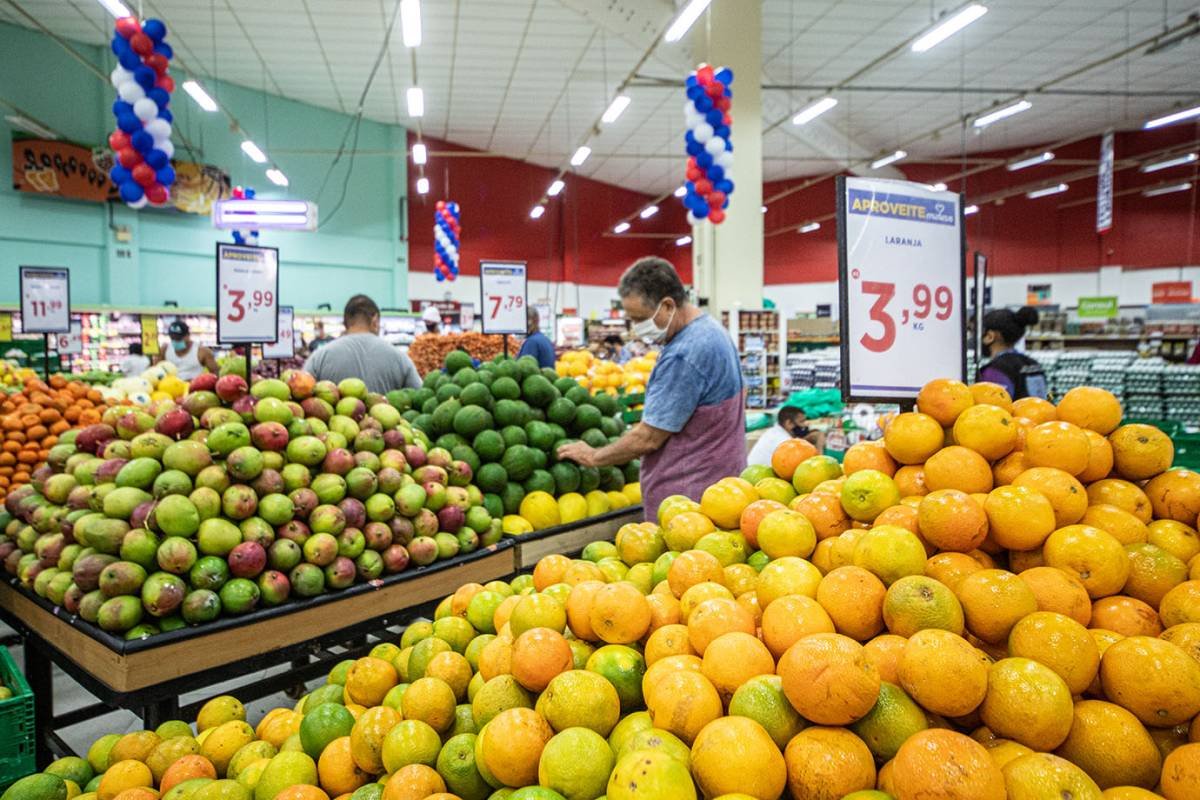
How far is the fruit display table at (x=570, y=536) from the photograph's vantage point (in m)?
3.02

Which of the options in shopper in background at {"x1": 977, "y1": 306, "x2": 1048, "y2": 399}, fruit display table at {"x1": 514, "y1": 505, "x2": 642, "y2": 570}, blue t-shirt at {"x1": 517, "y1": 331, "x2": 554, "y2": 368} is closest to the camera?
fruit display table at {"x1": 514, "y1": 505, "x2": 642, "y2": 570}

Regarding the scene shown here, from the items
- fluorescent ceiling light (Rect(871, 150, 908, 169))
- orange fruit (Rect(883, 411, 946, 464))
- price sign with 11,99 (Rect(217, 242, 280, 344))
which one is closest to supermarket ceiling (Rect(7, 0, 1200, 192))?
fluorescent ceiling light (Rect(871, 150, 908, 169))

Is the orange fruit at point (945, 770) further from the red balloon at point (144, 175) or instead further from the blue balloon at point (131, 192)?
the red balloon at point (144, 175)

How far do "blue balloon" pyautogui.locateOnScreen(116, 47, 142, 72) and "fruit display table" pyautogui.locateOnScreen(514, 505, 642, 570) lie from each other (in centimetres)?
690

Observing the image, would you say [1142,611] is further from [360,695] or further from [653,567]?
[360,695]

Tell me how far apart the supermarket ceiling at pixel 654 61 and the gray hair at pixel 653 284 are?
6.43 metres

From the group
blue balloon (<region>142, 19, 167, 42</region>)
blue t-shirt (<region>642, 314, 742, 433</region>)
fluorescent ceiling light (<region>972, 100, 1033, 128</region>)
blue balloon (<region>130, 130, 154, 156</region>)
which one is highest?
fluorescent ceiling light (<region>972, 100, 1033, 128</region>)

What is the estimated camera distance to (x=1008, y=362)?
185 inches

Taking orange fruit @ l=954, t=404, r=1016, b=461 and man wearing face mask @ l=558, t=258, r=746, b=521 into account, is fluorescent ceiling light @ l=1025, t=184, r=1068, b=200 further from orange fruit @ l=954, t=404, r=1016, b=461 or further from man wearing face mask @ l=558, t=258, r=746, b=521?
orange fruit @ l=954, t=404, r=1016, b=461

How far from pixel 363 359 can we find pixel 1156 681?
13.2 feet

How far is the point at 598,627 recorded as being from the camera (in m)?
1.28

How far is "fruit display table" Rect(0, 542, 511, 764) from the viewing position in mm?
2012

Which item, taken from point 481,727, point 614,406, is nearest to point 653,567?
point 481,727

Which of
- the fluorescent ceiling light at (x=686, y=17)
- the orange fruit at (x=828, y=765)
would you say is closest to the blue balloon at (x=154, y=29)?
the fluorescent ceiling light at (x=686, y=17)
